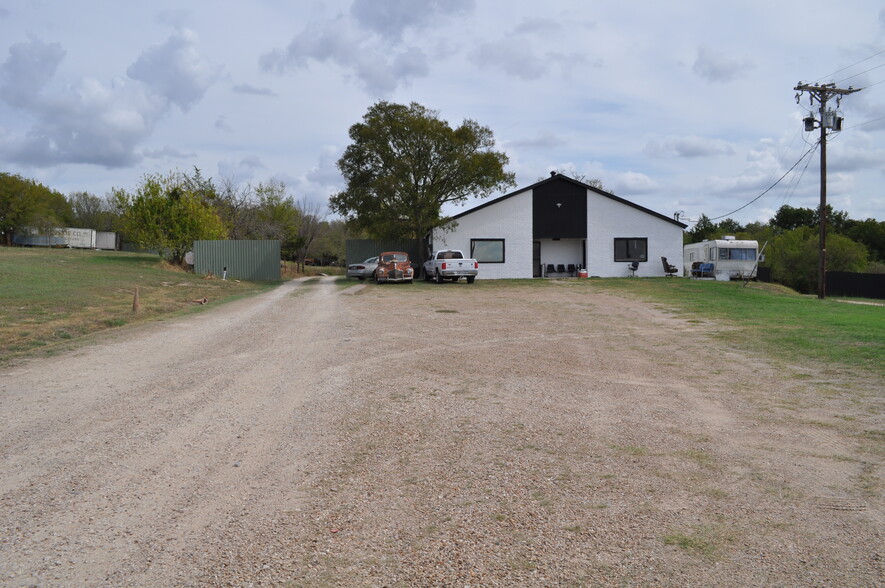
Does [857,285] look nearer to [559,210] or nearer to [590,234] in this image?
[590,234]

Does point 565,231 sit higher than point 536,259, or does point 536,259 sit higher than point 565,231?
point 565,231

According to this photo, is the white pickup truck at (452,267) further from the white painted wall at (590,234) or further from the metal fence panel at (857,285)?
the metal fence panel at (857,285)

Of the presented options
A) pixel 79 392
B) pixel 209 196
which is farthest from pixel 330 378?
pixel 209 196

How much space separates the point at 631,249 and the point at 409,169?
13.1 m

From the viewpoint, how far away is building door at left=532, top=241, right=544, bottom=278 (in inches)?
1448

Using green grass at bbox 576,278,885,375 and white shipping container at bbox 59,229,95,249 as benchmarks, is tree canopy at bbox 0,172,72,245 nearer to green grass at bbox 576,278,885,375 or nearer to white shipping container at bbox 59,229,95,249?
white shipping container at bbox 59,229,95,249

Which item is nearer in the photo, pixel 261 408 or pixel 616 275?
pixel 261 408

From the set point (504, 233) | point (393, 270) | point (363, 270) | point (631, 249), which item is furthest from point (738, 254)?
point (363, 270)

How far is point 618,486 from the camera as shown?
4.71m

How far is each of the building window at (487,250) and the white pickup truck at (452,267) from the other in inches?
148

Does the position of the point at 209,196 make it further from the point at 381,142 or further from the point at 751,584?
the point at 751,584

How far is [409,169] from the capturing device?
3253cm

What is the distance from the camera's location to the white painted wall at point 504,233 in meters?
35.2

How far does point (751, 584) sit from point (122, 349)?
34.6ft
